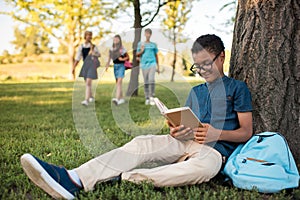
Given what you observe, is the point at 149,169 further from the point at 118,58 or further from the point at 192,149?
the point at 118,58

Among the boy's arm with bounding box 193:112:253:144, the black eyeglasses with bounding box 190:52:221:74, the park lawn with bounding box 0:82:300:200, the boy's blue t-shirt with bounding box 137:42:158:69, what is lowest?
the park lawn with bounding box 0:82:300:200

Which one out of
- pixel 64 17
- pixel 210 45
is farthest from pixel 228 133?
pixel 64 17

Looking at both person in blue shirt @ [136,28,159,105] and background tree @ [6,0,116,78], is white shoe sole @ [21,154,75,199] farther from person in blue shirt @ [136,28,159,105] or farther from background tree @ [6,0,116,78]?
background tree @ [6,0,116,78]

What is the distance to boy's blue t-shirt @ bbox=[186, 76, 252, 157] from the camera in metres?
2.85

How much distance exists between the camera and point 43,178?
7.75 feet

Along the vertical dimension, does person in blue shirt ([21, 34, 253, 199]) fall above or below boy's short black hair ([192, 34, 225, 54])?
below

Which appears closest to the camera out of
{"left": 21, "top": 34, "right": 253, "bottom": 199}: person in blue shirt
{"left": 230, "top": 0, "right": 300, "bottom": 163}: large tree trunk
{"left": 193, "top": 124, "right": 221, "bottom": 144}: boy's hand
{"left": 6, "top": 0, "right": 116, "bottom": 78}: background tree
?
{"left": 21, "top": 34, "right": 253, "bottom": 199}: person in blue shirt

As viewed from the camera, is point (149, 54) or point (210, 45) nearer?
point (210, 45)

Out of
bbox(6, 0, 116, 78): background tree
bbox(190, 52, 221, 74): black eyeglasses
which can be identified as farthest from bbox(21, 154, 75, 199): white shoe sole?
bbox(6, 0, 116, 78): background tree

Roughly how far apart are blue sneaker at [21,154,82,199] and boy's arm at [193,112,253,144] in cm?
92

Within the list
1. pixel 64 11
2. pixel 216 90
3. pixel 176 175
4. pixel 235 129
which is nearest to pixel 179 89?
pixel 216 90

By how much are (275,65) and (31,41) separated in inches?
1569

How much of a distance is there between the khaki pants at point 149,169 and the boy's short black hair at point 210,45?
0.70 meters

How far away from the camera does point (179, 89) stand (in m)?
3.15
